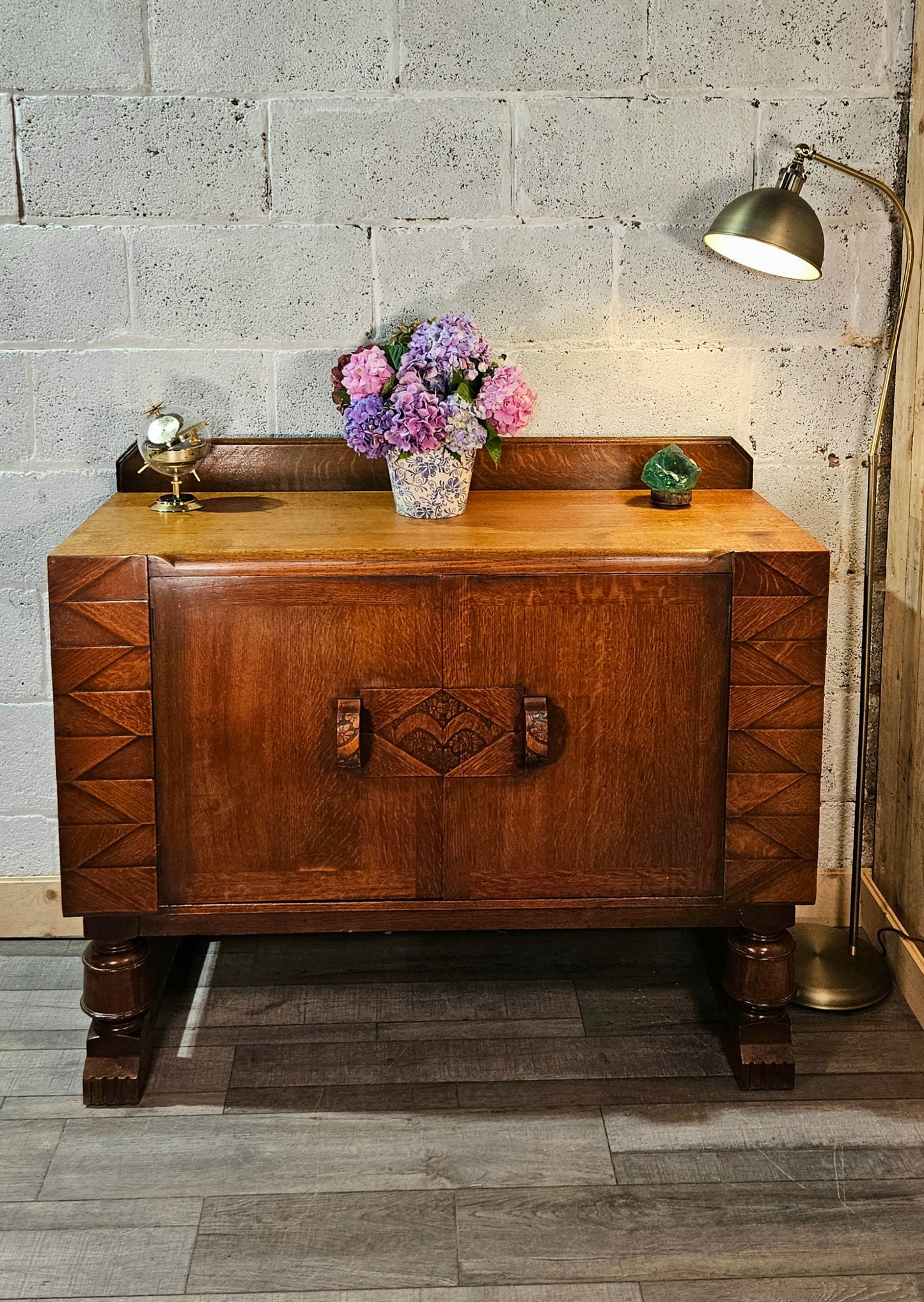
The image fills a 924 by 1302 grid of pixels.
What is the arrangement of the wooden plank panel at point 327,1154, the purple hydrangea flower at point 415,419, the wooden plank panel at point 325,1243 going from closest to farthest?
1. the wooden plank panel at point 325,1243
2. the wooden plank panel at point 327,1154
3. the purple hydrangea flower at point 415,419

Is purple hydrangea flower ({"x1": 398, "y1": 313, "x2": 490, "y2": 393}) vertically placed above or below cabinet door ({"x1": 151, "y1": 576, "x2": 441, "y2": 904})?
above

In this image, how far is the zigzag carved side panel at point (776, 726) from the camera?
2.04m

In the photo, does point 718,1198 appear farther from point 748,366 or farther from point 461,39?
point 461,39

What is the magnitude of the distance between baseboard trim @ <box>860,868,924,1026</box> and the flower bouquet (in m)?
1.22

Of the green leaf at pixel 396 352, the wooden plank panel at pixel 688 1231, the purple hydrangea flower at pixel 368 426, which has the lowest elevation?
the wooden plank panel at pixel 688 1231

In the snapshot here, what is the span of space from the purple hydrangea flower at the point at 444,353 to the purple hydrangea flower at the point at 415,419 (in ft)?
0.08

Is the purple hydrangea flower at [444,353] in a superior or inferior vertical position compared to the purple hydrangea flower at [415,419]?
superior

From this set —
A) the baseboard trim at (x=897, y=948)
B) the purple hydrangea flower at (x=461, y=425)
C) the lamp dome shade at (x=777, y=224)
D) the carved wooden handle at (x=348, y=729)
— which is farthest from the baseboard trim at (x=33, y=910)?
the lamp dome shade at (x=777, y=224)

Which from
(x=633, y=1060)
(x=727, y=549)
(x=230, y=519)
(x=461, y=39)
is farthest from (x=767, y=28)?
(x=633, y=1060)

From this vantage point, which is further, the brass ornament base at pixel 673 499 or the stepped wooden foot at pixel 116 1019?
the brass ornament base at pixel 673 499

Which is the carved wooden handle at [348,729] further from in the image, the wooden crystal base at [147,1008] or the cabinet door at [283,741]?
the wooden crystal base at [147,1008]

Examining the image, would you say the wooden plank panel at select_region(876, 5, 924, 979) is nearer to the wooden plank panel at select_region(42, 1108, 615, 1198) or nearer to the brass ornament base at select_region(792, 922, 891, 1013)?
the brass ornament base at select_region(792, 922, 891, 1013)

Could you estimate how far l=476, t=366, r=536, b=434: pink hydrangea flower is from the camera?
7.21 feet

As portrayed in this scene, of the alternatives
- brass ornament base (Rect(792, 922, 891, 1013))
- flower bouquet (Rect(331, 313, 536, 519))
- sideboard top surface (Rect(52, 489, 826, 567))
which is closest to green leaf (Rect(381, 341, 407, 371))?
flower bouquet (Rect(331, 313, 536, 519))
